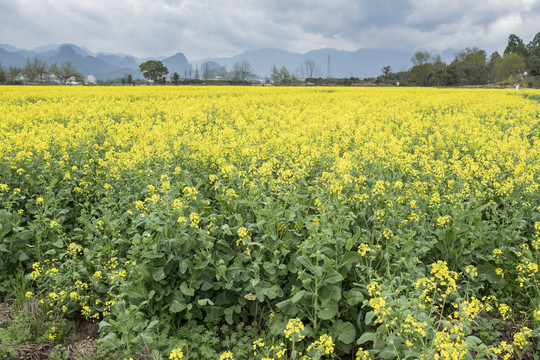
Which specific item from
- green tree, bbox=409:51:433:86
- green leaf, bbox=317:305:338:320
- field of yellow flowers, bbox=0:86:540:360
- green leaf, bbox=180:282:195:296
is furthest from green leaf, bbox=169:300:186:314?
green tree, bbox=409:51:433:86

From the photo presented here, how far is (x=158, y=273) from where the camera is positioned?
11.4 feet

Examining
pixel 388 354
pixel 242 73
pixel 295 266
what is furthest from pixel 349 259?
pixel 242 73

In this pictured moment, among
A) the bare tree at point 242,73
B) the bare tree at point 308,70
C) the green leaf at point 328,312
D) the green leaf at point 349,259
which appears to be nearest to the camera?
the green leaf at point 328,312

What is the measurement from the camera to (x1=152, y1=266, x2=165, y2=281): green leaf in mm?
3424

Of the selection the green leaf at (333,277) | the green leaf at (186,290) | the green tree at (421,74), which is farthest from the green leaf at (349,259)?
the green tree at (421,74)

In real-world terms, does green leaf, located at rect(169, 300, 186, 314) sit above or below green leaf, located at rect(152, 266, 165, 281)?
below

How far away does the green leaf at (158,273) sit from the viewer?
11.2ft

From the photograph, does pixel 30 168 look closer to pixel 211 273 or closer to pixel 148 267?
pixel 148 267

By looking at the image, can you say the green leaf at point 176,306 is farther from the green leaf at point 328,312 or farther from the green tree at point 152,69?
the green tree at point 152,69

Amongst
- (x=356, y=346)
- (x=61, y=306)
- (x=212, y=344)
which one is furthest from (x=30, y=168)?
(x=356, y=346)

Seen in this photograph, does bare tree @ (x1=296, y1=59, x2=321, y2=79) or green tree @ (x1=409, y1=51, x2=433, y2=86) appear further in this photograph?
bare tree @ (x1=296, y1=59, x2=321, y2=79)

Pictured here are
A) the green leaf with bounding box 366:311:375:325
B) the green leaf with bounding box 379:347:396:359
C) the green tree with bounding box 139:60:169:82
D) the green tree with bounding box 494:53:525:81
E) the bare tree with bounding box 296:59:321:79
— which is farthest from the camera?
the bare tree with bounding box 296:59:321:79

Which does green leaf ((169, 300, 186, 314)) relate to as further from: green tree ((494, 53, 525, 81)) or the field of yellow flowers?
green tree ((494, 53, 525, 81))

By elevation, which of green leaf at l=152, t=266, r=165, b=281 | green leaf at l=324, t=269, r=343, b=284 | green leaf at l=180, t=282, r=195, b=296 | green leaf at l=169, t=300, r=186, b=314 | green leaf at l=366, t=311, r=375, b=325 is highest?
green leaf at l=324, t=269, r=343, b=284
